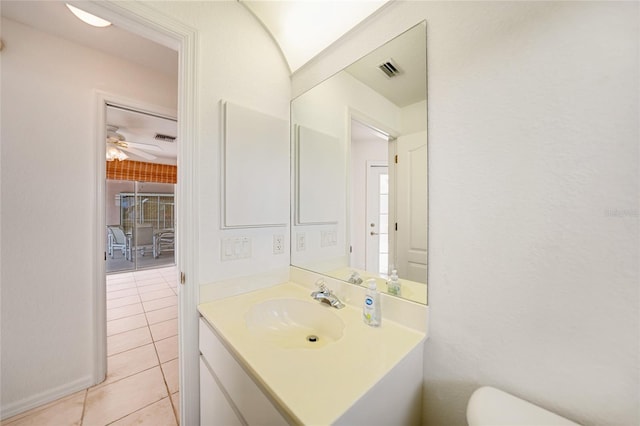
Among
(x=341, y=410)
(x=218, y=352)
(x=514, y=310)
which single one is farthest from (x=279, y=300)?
(x=514, y=310)

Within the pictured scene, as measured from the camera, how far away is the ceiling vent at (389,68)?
102 cm

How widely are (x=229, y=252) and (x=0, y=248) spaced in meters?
1.40

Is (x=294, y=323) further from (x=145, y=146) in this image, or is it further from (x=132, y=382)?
(x=145, y=146)

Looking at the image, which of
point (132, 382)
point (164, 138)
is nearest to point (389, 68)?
point (132, 382)

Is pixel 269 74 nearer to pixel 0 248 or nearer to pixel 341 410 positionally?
pixel 341 410

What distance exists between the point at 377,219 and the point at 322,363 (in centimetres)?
70

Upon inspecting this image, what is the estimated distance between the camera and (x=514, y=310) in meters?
0.72

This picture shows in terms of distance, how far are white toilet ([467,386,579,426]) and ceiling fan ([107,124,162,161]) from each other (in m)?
4.28

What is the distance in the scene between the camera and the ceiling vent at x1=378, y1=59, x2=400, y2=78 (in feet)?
3.35

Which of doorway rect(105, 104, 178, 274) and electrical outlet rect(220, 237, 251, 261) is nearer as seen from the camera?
electrical outlet rect(220, 237, 251, 261)

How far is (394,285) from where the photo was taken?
1011 mm

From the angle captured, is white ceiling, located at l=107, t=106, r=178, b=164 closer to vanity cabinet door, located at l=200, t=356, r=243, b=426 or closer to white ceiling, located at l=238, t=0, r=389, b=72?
white ceiling, located at l=238, t=0, r=389, b=72

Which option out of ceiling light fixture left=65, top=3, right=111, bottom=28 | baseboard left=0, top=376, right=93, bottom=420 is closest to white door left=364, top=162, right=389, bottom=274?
ceiling light fixture left=65, top=3, right=111, bottom=28

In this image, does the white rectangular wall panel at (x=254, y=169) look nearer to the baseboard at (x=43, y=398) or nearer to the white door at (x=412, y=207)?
the white door at (x=412, y=207)
